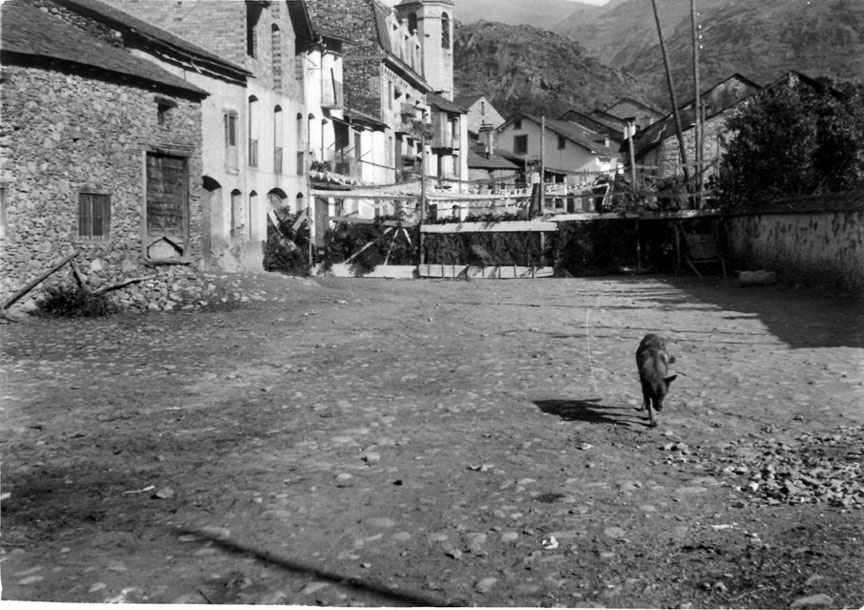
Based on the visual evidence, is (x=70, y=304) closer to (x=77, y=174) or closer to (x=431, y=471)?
(x=77, y=174)

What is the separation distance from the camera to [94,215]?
54.4 feet

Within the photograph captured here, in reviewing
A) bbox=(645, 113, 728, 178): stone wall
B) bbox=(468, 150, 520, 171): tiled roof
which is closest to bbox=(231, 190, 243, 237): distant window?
bbox=(645, 113, 728, 178): stone wall

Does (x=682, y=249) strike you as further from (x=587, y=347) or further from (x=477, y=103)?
(x=477, y=103)

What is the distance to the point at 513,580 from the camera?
461 cm

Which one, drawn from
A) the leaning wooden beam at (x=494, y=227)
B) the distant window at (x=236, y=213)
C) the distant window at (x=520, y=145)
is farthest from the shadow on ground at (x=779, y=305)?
the distant window at (x=520, y=145)

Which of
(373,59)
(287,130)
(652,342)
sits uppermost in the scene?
(373,59)

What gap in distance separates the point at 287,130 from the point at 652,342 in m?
25.9

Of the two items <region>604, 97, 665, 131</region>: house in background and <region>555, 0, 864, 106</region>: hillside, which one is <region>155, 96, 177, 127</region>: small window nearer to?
<region>555, 0, 864, 106</region>: hillside

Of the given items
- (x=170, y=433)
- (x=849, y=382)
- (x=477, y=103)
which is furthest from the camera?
(x=477, y=103)

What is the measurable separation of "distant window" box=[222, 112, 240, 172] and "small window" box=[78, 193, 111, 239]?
1053 cm

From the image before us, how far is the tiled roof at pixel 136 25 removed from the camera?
21375 mm

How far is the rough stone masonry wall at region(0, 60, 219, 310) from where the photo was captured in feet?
49.0

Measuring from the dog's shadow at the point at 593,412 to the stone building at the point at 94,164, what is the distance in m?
9.86

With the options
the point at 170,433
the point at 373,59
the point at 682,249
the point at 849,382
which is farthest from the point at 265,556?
the point at 373,59
